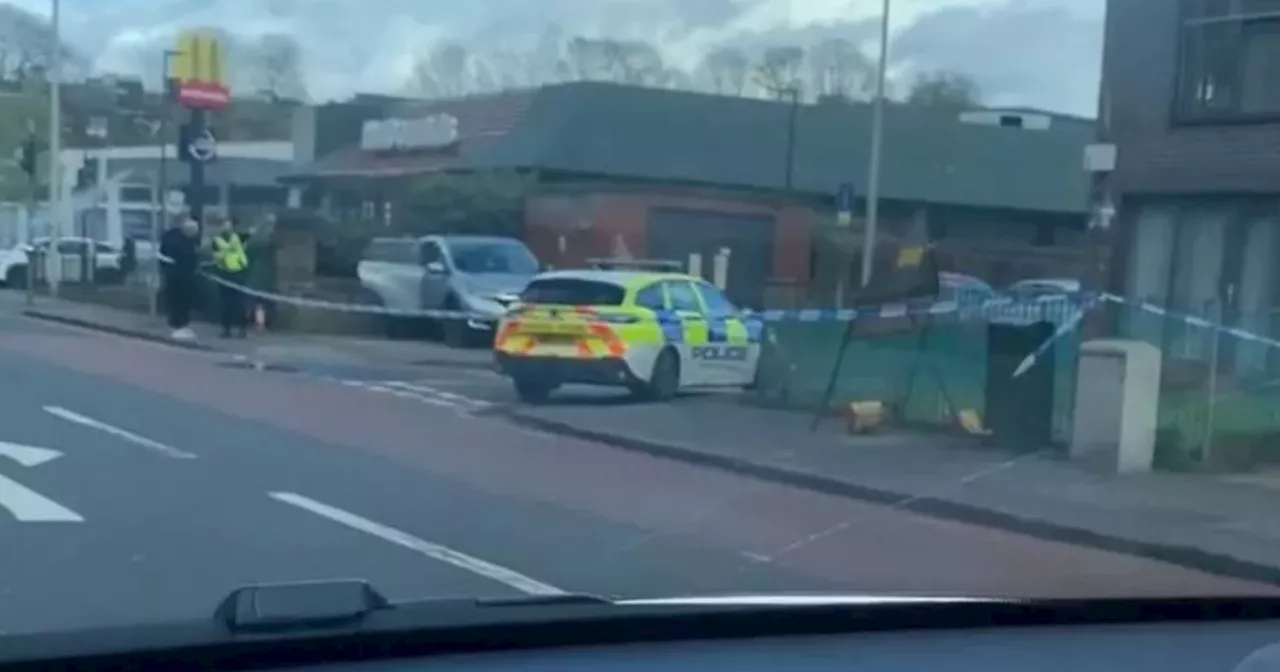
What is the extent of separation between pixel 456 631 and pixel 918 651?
668mm

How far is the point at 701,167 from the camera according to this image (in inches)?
196

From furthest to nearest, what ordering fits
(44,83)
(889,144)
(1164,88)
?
(1164,88) → (889,144) → (44,83)

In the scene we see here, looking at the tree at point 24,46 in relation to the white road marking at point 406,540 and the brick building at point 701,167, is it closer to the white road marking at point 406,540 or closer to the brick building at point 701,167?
the brick building at point 701,167

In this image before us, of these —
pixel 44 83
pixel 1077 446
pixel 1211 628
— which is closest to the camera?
pixel 1211 628

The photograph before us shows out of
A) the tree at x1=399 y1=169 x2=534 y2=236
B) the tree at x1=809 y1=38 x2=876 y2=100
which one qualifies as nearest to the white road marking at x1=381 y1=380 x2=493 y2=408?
the tree at x1=399 y1=169 x2=534 y2=236

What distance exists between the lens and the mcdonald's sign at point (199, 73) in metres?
4.06

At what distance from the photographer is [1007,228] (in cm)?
525

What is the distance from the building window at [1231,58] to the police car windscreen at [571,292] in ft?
7.65

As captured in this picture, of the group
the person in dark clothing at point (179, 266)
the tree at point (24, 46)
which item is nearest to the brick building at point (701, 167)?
the person in dark clothing at point (179, 266)

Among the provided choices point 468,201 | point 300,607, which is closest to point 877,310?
Result: point 468,201

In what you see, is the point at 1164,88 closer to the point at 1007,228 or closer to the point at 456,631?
the point at 1007,228

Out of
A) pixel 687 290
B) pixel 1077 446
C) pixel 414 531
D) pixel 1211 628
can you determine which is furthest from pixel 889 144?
pixel 1077 446

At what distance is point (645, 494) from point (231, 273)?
198 centimetres

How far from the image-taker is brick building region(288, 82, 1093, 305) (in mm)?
4441
